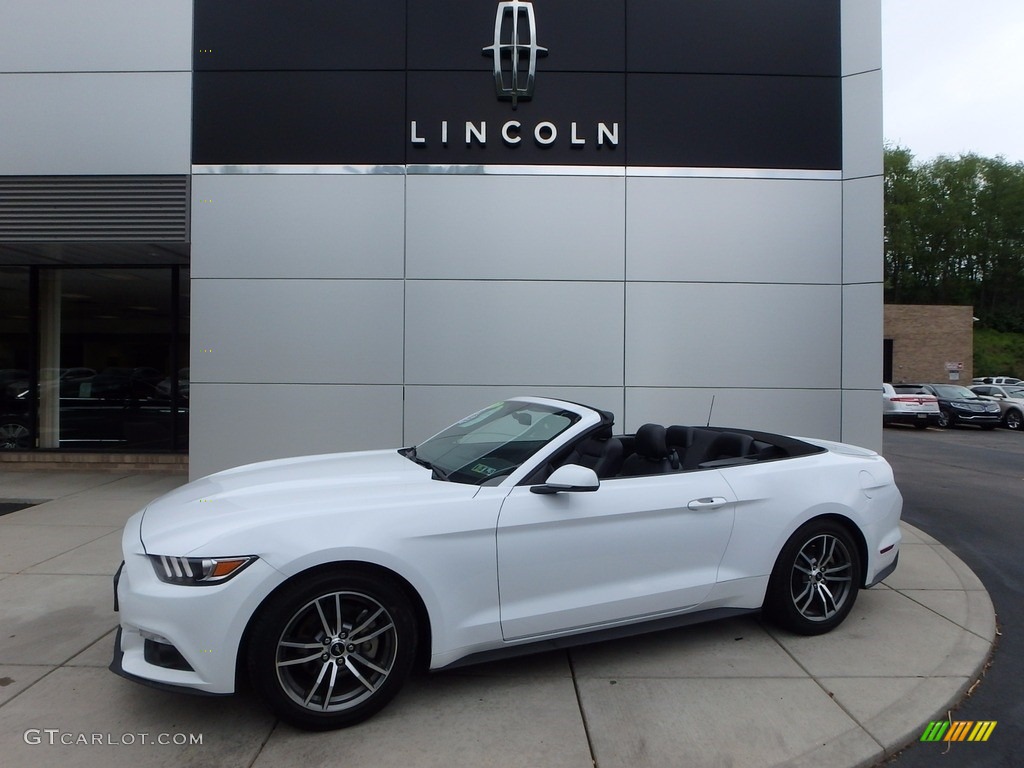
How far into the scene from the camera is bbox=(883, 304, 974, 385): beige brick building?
129 feet

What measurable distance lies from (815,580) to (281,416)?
627 centimetres

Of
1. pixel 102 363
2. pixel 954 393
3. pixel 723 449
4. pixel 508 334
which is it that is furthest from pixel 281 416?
pixel 954 393

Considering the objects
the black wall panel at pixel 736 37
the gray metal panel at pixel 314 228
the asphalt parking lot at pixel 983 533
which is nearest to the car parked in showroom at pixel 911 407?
the asphalt parking lot at pixel 983 533

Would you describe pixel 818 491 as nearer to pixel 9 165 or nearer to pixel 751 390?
pixel 751 390

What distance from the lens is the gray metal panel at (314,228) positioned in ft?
27.0

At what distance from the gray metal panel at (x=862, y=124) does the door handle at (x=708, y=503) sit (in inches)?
244

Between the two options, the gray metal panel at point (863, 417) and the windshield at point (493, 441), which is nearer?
the windshield at point (493, 441)

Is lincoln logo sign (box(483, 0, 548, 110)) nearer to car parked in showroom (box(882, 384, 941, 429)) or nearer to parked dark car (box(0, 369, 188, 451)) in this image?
parked dark car (box(0, 369, 188, 451))

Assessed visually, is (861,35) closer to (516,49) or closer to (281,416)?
(516,49)

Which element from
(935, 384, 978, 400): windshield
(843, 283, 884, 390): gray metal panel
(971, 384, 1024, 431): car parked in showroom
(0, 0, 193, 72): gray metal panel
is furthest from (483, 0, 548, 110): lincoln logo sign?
(971, 384, 1024, 431): car parked in showroom

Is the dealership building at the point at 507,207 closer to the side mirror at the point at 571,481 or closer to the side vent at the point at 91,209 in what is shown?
the side vent at the point at 91,209

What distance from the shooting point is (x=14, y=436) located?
10.9 meters

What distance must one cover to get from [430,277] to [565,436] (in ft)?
16.4

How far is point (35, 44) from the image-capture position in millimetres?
8477
